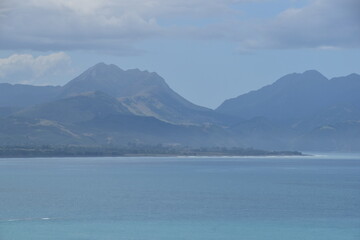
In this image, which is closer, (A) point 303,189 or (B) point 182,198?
(B) point 182,198

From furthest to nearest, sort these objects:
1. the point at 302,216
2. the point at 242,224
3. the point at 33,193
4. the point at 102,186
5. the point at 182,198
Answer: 1. the point at 102,186
2. the point at 33,193
3. the point at 182,198
4. the point at 302,216
5. the point at 242,224

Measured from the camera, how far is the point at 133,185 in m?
115

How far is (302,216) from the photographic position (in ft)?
238

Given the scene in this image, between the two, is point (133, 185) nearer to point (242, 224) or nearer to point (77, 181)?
point (77, 181)

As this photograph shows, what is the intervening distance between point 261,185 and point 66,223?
174 feet

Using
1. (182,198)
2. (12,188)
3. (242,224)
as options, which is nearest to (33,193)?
(12,188)

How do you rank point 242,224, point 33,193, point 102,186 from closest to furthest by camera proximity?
point 242,224, point 33,193, point 102,186

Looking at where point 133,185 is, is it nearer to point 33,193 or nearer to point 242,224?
point 33,193

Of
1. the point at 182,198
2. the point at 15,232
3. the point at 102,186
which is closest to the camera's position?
the point at 15,232

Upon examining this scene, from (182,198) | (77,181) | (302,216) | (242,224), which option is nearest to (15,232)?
(242,224)

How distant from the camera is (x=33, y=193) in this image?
319 feet

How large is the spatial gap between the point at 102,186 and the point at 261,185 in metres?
22.3

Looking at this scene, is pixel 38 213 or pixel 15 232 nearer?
pixel 15 232

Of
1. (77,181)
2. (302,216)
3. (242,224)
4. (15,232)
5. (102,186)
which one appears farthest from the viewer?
(77,181)
